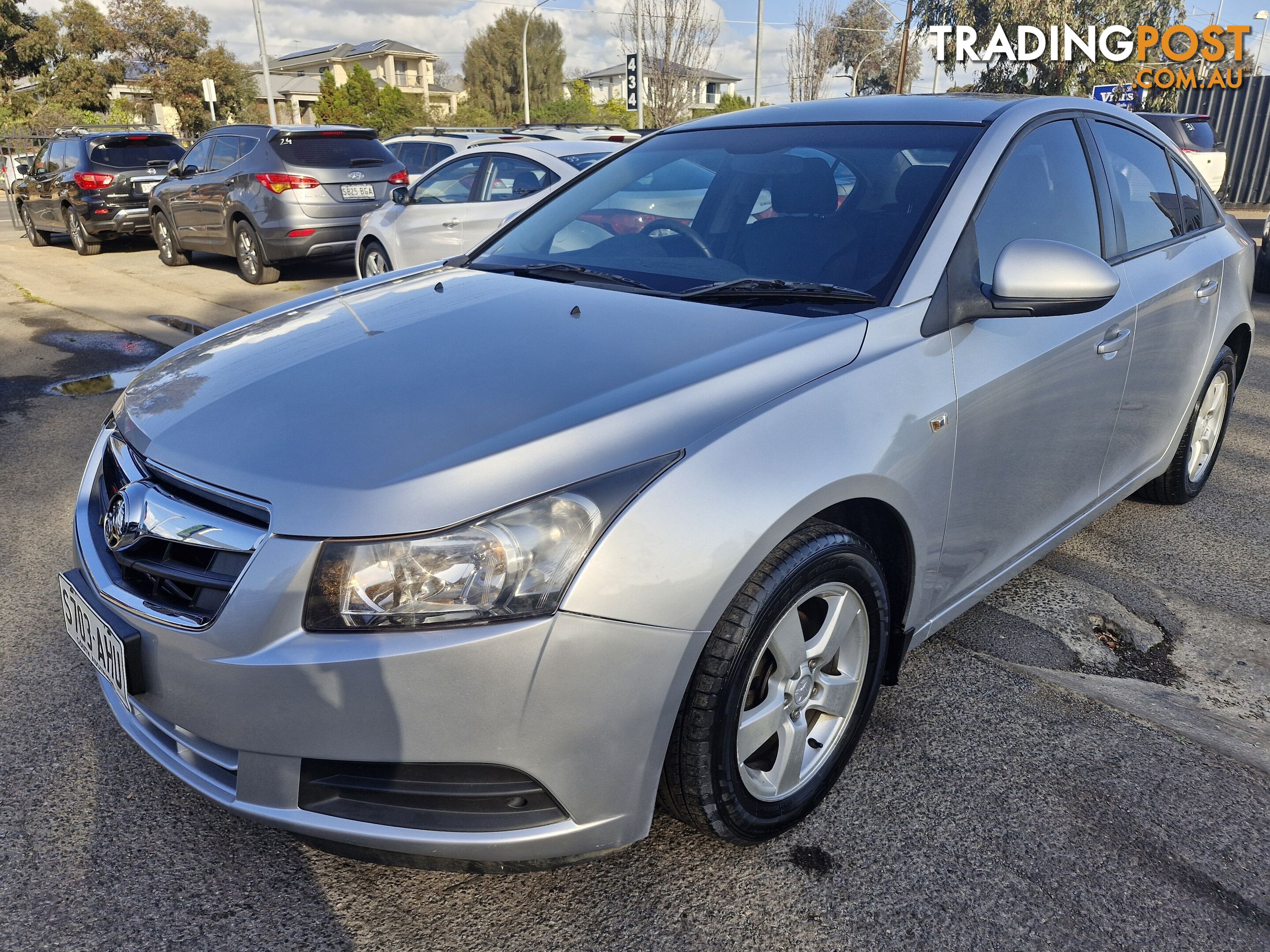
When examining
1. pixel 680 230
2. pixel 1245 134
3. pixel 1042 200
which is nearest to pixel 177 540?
pixel 680 230

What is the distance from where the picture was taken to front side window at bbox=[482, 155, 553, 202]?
813 cm

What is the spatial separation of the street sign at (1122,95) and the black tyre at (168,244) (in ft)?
58.5

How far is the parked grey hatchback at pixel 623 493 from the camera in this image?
68.5 inches

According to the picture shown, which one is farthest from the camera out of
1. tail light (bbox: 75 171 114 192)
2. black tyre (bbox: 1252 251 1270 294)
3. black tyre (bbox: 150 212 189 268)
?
tail light (bbox: 75 171 114 192)

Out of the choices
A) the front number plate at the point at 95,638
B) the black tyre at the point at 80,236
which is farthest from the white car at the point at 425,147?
the front number plate at the point at 95,638

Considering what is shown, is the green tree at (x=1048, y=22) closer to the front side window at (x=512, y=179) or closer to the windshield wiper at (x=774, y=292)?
the front side window at (x=512, y=179)

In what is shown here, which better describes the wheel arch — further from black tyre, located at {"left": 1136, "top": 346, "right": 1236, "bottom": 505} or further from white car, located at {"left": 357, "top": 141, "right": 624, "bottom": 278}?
white car, located at {"left": 357, "top": 141, "right": 624, "bottom": 278}

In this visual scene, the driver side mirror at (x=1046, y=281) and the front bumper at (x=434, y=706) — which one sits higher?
the driver side mirror at (x=1046, y=281)

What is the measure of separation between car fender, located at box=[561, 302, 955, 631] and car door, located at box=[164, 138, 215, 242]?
1133 cm

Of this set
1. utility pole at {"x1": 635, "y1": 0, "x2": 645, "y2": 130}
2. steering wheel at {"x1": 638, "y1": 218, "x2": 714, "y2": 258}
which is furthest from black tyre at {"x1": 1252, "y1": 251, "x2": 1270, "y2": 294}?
utility pole at {"x1": 635, "y1": 0, "x2": 645, "y2": 130}

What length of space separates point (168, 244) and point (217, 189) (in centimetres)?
197

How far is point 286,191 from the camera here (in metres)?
10.4

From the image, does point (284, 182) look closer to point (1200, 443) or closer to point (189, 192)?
point (189, 192)

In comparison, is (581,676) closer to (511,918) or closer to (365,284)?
(511,918)
